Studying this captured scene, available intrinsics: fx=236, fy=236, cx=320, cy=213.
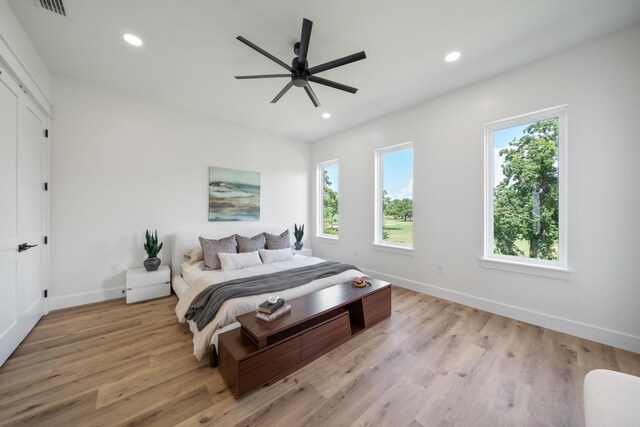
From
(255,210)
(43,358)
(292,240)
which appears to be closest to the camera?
(43,358)

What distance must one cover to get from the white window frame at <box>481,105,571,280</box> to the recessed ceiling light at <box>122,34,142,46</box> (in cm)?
404

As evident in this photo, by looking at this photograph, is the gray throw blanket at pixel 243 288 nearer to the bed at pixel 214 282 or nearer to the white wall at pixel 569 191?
the bed at pixel 214 282

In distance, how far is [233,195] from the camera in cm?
443

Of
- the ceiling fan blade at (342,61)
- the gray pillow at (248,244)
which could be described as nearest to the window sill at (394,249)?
the gray pillow at (248,244)

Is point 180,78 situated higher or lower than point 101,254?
higher

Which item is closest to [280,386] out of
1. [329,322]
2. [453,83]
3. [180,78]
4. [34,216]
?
[329,322]

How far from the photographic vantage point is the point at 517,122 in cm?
283

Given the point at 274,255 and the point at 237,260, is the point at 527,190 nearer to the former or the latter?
the point at 274,255

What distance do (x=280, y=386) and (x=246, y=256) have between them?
1971mm

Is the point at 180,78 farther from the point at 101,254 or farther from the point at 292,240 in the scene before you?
the point at 292,240

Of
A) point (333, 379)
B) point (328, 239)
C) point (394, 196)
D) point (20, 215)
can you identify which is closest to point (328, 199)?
point (328, 239)

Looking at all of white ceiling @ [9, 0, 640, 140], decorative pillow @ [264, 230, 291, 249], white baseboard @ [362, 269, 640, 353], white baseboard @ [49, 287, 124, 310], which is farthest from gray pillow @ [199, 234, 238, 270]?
white baseboard @ [362, 269, 640, 353]

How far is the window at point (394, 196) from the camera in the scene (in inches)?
154

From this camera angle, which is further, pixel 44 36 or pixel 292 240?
pixel 292 240
